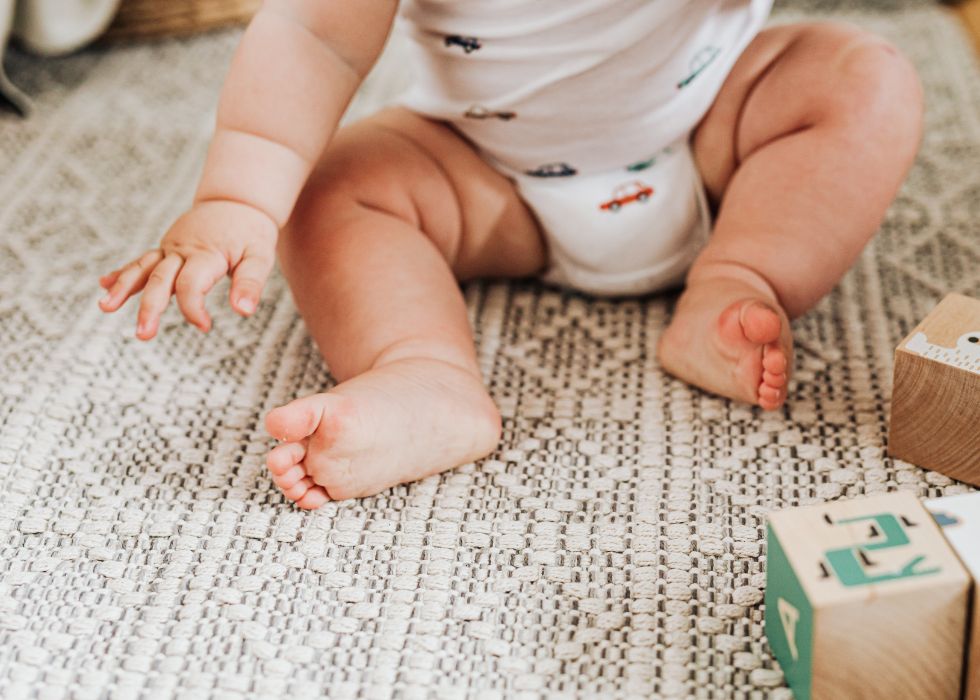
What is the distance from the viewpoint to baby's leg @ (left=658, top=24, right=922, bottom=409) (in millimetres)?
633

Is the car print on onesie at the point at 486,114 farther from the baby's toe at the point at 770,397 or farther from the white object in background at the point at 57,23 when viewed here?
the white object in background at the point at 57,23

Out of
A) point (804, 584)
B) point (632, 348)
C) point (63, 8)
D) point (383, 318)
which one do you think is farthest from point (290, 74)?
point (63, 8)

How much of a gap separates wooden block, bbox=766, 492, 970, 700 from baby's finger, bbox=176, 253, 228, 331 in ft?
1.00

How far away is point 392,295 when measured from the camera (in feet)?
2.08

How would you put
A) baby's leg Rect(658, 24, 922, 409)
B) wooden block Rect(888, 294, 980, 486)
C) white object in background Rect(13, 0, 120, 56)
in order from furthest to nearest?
white object in background Rect(13, 0, 120, 56) → baby's leg Rect(658, 24, 922, 409) → wooden block Rect(888, 294, 980, 486)

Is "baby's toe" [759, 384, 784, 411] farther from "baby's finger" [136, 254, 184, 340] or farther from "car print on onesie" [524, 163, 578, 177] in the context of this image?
"baby's finger" [136, 254, 184, 340]

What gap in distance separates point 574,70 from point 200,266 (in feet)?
0.89

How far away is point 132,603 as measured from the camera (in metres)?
0.52

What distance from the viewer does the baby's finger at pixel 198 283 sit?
56 cm

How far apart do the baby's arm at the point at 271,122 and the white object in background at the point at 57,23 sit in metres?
0.50

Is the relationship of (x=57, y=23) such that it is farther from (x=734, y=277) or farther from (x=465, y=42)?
(x=734, y=277)

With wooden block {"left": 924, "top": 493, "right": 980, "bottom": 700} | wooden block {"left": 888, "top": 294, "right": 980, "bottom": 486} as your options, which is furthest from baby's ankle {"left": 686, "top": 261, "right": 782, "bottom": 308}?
wooden block {"left": 924, "top": 493, "right": 980, "bottom": 700}

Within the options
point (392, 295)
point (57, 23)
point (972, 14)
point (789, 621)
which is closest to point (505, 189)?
point (392, 295)

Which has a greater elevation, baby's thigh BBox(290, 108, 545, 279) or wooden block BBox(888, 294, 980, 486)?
wooden block BBox(888, 294, 980, 486)
